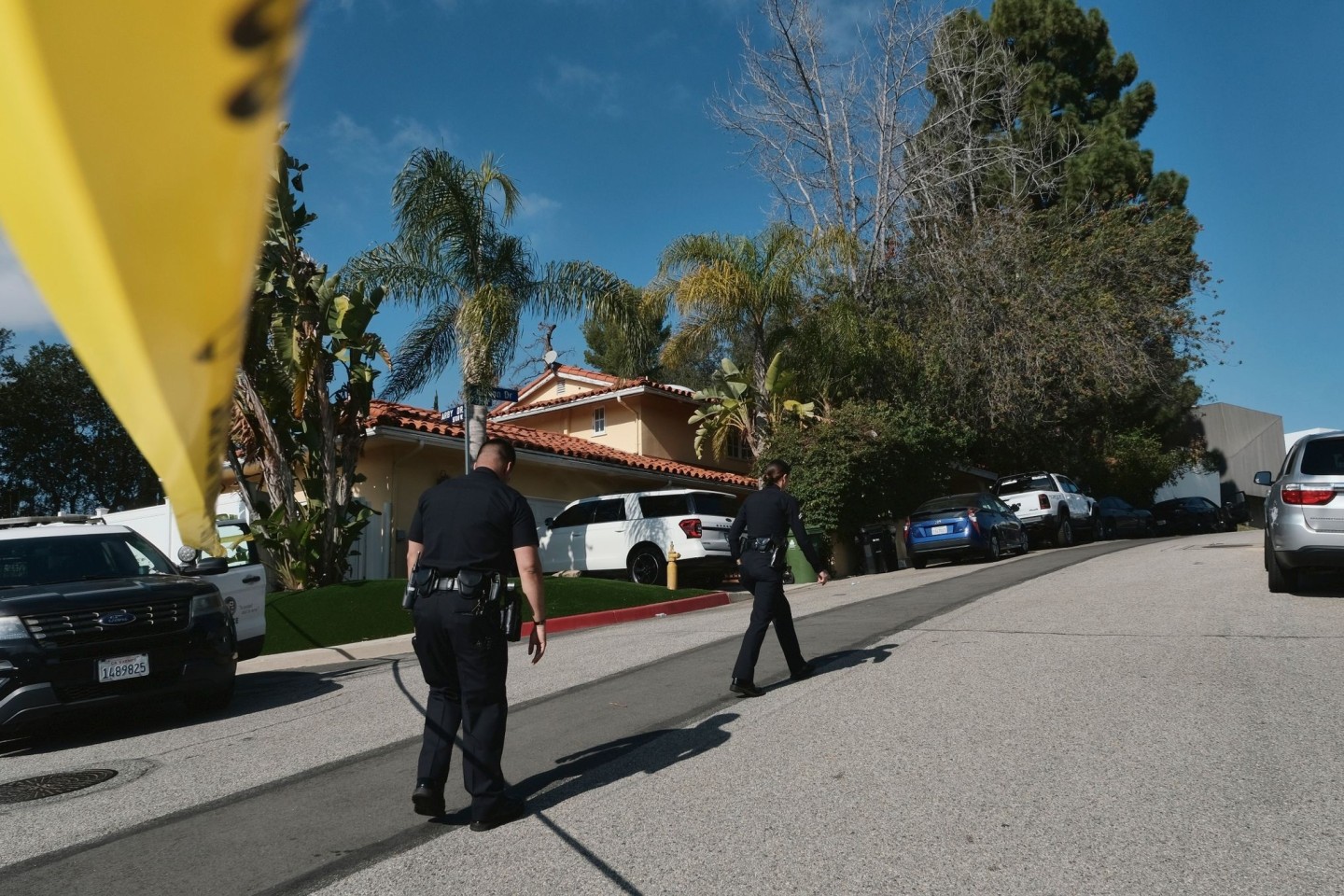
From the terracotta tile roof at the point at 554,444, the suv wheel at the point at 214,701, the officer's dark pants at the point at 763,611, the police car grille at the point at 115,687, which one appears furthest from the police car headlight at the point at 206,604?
the terracotta tile roof at the point at 554,444

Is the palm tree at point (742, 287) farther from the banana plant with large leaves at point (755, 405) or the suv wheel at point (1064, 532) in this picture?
the suv wheel at point (1064, 532)

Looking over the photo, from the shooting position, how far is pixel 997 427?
99.1ft

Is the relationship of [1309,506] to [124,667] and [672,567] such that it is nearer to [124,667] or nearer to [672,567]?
[672,567]

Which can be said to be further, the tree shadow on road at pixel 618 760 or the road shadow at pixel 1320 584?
the road shadow at pixel 1320 584

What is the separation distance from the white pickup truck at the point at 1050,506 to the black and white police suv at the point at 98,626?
2166cm

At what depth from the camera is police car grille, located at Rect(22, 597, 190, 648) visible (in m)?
7.29

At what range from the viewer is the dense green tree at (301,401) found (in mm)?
1926

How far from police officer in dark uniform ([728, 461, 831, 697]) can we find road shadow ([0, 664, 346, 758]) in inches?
162

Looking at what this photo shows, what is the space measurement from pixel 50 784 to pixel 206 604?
81.3 inches

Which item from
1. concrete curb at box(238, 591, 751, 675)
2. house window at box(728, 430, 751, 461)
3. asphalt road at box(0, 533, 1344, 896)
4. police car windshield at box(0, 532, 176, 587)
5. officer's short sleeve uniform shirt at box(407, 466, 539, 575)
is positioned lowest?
asphalt road at box(0, 533, 1344, 896)

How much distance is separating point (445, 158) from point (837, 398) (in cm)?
1453

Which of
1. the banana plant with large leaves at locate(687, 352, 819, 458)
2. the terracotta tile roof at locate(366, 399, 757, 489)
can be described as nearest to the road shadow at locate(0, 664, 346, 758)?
the terracotta tile roof at locate(366, 399, 757, 489)

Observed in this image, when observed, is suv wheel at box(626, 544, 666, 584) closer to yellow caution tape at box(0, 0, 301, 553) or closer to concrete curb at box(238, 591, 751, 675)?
concrete curb at box(238, 591, 751, 675)

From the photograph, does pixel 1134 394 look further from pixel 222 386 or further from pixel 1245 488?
pixel 222 386
